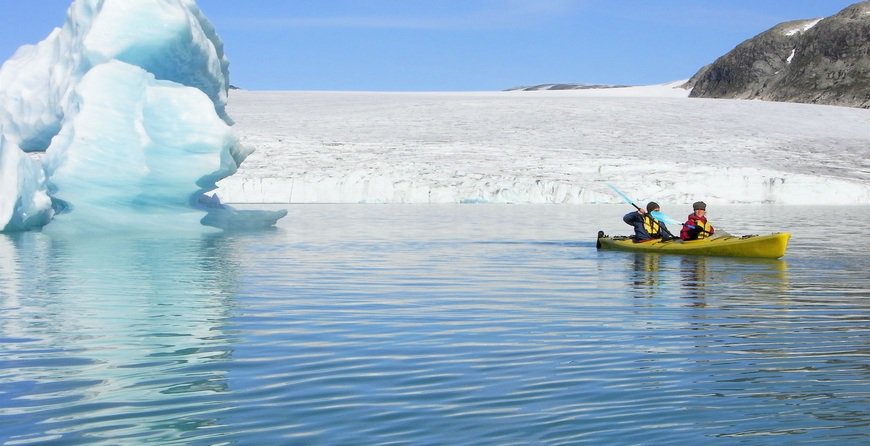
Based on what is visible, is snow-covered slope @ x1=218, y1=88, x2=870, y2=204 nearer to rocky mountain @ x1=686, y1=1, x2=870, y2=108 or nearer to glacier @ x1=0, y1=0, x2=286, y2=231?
glacier @ x1=0, y1=0, x2=286, y2=231

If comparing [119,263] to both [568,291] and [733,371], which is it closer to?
[568,291]

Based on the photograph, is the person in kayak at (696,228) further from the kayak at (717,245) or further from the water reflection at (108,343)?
the water reflection at (108,343)

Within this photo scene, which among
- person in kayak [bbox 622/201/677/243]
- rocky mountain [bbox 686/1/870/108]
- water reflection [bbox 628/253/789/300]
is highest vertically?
rocky mountain [bbox 686/1/870/108]

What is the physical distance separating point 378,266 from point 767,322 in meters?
5.43

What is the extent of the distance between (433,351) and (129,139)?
37.6 ft

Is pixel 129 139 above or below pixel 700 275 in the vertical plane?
above

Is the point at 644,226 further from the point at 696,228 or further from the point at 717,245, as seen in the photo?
the point at 717,245

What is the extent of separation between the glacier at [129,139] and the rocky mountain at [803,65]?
44.2m

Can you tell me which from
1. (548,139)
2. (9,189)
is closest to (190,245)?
(9,189)

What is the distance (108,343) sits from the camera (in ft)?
21.6

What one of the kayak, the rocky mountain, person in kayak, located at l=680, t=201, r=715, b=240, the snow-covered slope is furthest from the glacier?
the rocky mountain

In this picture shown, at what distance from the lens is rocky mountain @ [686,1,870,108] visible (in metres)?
58.6

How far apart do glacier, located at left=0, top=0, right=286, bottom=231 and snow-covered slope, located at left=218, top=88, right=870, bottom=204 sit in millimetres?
10433

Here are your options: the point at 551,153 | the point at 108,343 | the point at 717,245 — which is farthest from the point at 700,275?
the point at 551,153
